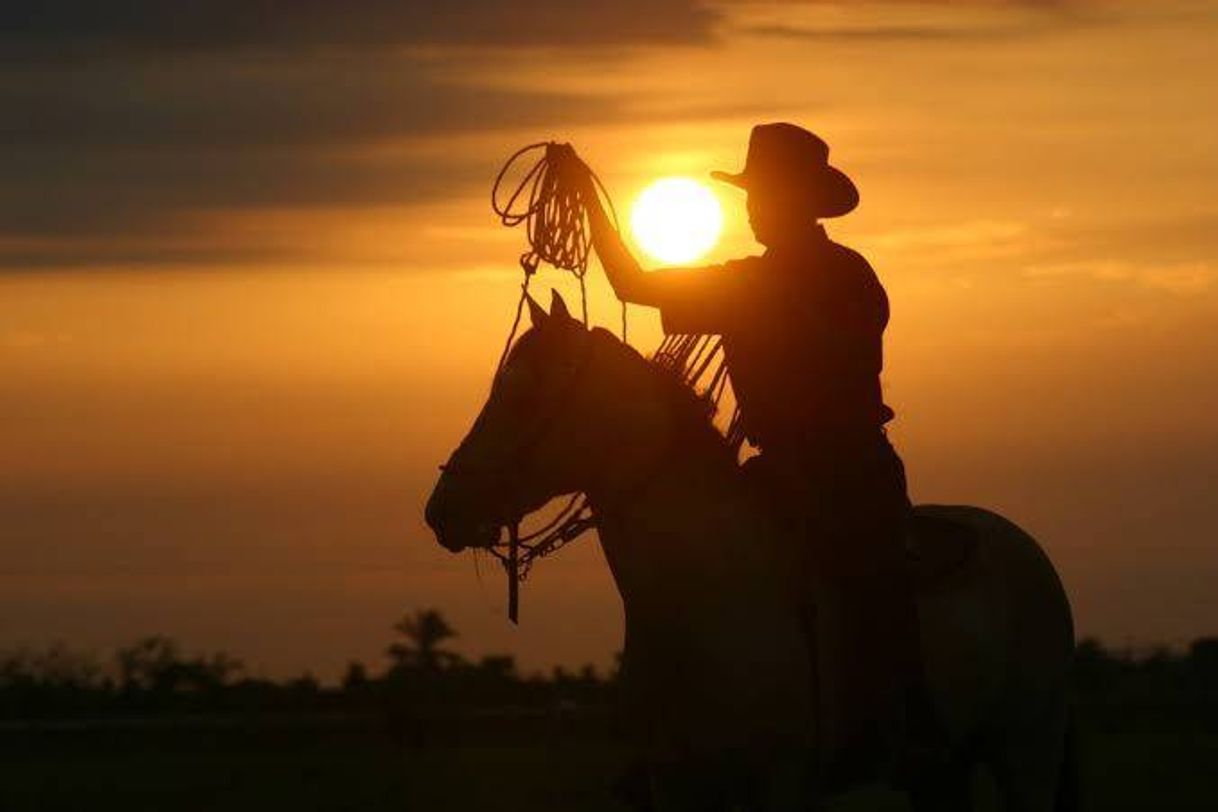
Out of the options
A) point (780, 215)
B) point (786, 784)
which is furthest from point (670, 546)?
point (780, 215)

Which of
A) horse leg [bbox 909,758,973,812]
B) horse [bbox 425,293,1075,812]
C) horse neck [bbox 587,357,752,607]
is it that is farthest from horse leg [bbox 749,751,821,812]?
horse leg [bbox 909,758,973,812]

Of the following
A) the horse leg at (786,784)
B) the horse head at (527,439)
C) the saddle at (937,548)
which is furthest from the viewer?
the saddle at (937,548)

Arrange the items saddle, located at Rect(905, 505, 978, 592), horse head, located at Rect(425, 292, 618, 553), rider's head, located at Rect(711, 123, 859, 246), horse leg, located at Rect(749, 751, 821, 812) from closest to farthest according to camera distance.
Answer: horse leg, located at Rect(749, 751, 821, 812), horse head, located at Rect(425, 292, 618, 553), rider's head, located at Rect(711, 123, 859, 246), saddle, located at Rect(905, 505, 978, 592)

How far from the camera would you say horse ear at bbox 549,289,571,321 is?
945 cm

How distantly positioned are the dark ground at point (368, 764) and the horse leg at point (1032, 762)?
460 centimetres

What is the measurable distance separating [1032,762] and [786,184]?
254 centimetres

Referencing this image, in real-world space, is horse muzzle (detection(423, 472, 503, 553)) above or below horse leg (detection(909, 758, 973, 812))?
above

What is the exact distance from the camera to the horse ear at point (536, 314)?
9.42m

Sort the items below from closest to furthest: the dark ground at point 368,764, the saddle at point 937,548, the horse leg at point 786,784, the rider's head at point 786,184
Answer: the horse leg at point 786,784 < the rider's head at point 786,184 < the saddle at point 937,548 < the dark ground at point 368,764

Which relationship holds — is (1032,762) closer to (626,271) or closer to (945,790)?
(945,790)

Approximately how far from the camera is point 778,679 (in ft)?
30.4

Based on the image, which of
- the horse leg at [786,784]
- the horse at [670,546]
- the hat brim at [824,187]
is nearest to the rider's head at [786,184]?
the hat brim at [824,187]

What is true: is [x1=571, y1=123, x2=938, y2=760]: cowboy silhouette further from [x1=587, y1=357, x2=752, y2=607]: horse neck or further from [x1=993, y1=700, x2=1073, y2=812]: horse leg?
[x1=993, y1=700, x2=1073, y2=812]: horse leg

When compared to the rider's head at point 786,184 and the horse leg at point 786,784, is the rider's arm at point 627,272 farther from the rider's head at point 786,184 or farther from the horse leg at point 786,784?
the horse leg at point 786,784
